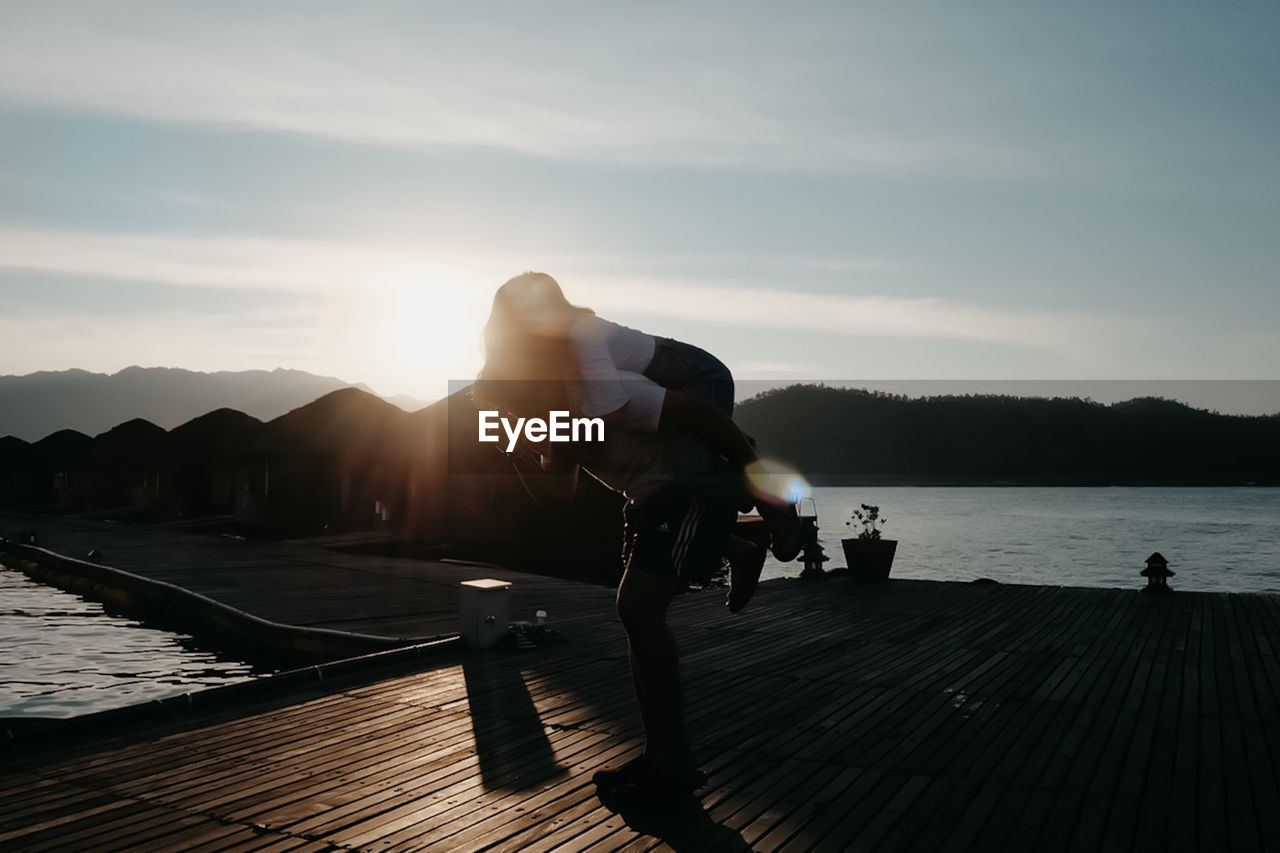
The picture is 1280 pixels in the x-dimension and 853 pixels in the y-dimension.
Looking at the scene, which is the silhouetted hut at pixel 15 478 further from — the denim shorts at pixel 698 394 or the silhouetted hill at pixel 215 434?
the denim shorts at pixel 698 394

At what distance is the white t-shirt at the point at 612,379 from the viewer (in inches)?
121

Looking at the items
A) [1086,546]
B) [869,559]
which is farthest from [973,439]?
[869,559]

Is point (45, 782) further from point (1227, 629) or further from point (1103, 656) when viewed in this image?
point (1227, 629)

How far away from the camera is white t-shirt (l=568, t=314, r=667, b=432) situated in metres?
3.07

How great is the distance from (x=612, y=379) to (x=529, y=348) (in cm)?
38

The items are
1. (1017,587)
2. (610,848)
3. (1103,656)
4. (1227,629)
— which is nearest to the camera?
(610,848)

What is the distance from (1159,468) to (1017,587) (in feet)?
465

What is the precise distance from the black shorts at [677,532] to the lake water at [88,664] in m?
7.45

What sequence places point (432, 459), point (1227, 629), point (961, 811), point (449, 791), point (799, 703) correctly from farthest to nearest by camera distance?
point (432, 459) → point (1227, 629) → point (799, 703) → point (449, 791) → point (961, 811)

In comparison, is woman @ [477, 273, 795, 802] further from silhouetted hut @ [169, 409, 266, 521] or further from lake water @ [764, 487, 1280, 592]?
silhouetted hut @ [169, 409, 266, 521]

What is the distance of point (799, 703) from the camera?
17.7 feet

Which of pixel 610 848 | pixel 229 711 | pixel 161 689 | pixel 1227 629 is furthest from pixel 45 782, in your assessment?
pixel 1227 629

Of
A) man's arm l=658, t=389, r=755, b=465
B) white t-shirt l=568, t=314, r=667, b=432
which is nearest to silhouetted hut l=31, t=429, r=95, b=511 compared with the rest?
white t-shirt l=568, t=314, r=667, b=432

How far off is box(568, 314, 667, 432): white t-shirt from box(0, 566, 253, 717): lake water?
25.3 ft
